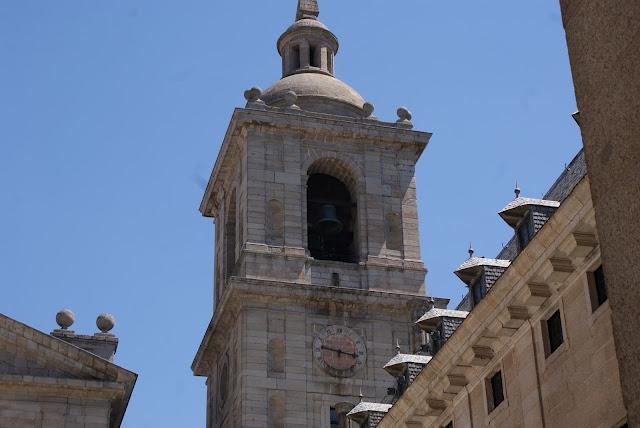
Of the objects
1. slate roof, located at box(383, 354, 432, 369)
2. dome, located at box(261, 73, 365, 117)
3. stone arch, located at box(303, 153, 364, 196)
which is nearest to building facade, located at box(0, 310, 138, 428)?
slate roof, located at box(383, 354, 432, 369)

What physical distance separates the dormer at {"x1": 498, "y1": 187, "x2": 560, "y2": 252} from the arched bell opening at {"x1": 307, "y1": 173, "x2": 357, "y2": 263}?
24212 mm

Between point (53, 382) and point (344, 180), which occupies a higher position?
point (344, 180)

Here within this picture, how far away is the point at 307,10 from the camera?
6147 cm

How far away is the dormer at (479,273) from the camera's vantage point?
27672 mm

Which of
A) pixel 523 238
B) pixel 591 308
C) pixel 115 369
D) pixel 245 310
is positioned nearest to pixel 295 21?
pixel 245 310

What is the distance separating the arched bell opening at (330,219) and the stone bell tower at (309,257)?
0.05 meters

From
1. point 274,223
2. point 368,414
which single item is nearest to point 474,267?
point 368,414

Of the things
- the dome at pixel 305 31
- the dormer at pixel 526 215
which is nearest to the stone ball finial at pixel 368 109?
the dome at pixel 305 31

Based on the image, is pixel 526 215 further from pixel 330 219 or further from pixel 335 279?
pixel 330 219

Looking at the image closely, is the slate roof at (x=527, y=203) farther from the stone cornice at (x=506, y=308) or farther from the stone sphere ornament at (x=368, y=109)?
the stone sphere ornament at (x=368, y=109)

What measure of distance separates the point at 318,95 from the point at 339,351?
43.8 feet

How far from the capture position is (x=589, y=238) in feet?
73.0

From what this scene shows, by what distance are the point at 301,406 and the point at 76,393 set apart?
12.7 m

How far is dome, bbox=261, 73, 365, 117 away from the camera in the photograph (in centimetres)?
5450
